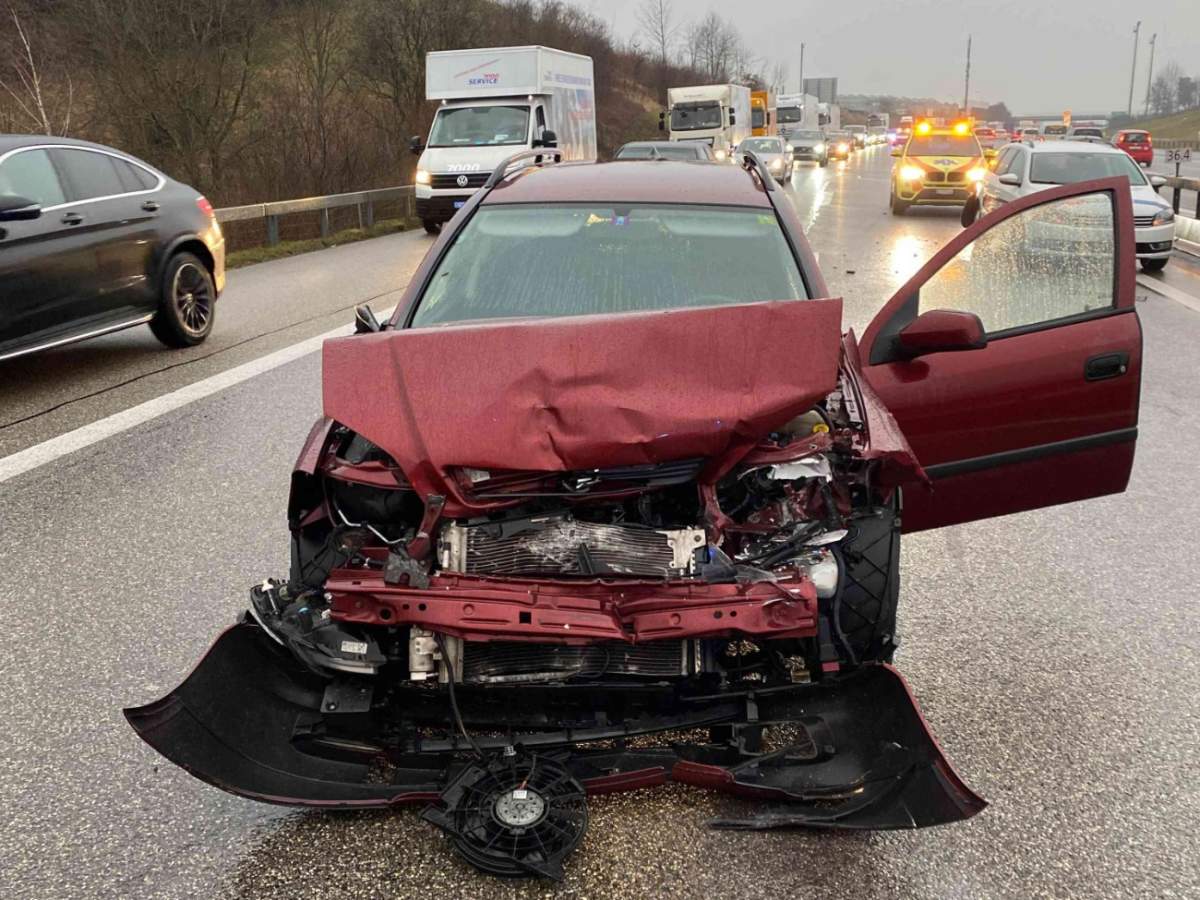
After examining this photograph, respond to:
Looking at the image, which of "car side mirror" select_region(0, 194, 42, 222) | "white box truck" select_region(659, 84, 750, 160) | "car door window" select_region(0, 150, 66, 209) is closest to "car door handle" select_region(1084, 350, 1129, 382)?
"car side mirror" select_region(0, 194, 42, 222)

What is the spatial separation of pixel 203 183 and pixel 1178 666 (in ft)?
71.3

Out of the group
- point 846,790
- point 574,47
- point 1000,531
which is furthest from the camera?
point 574,47

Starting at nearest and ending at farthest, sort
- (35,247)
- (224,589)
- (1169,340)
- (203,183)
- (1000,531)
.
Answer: (224,589) < (1000,531) < (35,247) < (1169,340) < (203,183)

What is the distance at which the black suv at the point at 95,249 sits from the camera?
24.7 ft

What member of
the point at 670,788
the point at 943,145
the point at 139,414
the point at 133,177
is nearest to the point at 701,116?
the point at 943,145

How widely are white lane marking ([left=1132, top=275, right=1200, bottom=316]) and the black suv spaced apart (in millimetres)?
10148

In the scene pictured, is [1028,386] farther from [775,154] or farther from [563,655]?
[775,154]

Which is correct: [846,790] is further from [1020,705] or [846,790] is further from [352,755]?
[352,755]

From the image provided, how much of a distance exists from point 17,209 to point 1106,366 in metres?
6.86

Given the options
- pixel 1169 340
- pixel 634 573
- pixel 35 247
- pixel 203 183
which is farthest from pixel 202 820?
pixel 203 183

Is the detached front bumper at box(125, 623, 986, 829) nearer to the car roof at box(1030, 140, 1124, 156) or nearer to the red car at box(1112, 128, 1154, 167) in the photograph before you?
the car roof at box(1030, 140, 1124, 156)

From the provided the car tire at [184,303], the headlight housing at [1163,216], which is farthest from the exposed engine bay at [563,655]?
the headlight housing at [1163,216]

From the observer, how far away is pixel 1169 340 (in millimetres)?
9805

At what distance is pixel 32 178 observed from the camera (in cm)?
782
